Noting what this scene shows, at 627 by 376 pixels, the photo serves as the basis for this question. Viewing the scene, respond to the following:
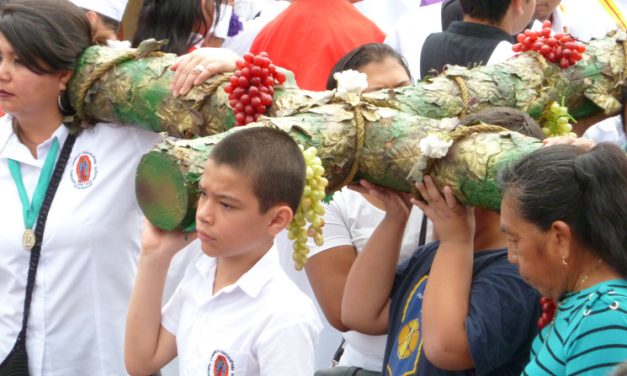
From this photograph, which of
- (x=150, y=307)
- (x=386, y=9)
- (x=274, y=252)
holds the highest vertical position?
(x=274, y=252)

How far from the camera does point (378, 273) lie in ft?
11.3

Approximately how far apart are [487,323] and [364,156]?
0.53 m

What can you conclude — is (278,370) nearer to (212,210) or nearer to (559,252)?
Result: (212,210)

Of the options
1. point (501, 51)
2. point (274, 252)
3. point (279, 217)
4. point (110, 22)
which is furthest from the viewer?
point (110, 22)

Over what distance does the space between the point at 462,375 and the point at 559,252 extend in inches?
21.4

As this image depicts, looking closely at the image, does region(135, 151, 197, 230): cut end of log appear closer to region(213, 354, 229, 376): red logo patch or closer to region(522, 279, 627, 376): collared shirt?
region(213, 354, 229, 376): red logo patch

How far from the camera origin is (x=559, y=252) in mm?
2768

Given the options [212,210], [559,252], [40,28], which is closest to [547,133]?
[559,252]

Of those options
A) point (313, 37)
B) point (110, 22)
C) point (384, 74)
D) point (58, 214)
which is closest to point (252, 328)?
point (58, 214)

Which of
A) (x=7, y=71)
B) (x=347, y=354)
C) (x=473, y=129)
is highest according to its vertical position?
(x=473, y=129)

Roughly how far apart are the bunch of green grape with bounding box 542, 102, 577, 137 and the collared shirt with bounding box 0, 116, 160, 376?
48.2 inches

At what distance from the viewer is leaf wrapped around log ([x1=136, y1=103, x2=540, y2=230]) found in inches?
115

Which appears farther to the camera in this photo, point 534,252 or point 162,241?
point 162,241

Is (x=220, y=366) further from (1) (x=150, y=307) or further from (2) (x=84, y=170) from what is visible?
(2) (x=84, y=170)
